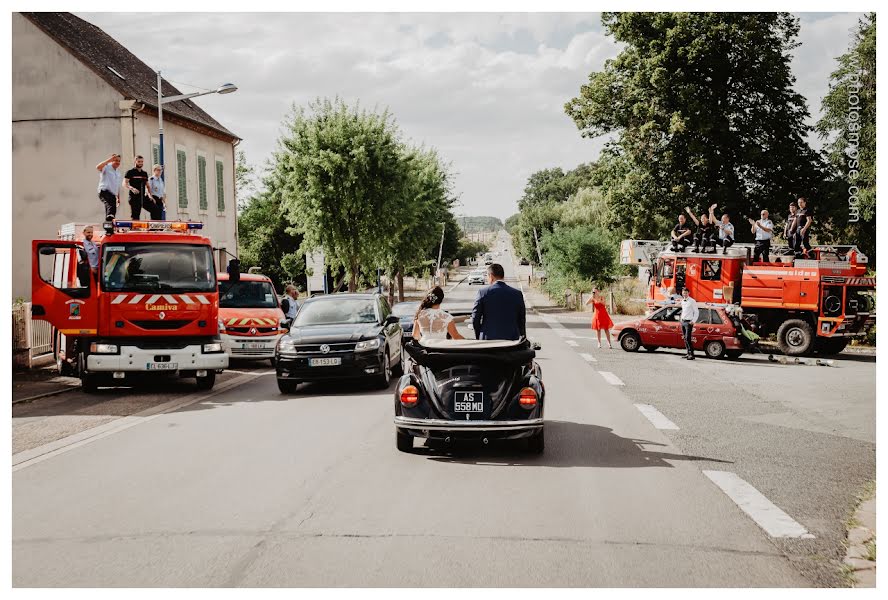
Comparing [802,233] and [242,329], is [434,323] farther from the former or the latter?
[802,233]

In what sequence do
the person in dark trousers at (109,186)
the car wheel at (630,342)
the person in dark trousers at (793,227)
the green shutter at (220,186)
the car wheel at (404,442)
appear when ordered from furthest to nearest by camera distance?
the green shutter at (220,186)
the person in dark trousers at (793,227)
the car wheel at (630,342)
the person in dark trousers at (109,186)
the car wheel at (404,442)

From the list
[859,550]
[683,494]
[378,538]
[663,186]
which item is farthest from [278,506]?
[663,186]

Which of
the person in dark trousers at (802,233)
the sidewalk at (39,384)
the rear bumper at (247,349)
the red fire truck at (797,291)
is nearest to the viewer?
the sidewalk at (39,384)

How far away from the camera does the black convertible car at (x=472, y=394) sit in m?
8.50

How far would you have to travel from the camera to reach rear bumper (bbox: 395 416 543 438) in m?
8.45

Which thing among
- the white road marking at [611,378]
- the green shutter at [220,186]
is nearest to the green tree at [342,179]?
the green shutter at [220,186]

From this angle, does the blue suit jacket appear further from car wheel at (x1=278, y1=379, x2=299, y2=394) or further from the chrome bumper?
car wheel at (x1=278, y1=379, x2=299, y2=394)

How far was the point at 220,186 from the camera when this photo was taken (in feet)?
118

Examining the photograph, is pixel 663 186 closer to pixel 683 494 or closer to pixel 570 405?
pixel 570 405

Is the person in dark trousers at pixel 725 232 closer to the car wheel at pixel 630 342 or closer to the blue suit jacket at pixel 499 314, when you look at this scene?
the car wheel at pixel 630 342

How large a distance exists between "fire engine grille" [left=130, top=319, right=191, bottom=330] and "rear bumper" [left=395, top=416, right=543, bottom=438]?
7876 mm

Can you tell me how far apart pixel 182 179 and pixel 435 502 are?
2746 centimetres

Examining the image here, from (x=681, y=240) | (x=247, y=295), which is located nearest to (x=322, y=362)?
(x=247, y=295)

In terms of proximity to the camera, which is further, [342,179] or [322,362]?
[342,179]
